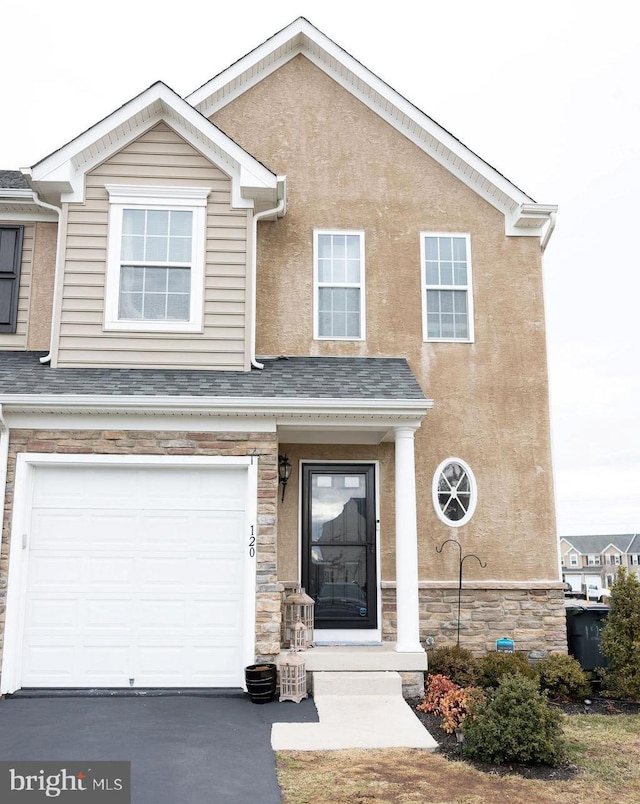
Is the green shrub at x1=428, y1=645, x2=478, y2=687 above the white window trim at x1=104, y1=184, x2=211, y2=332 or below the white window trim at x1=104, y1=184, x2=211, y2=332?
below

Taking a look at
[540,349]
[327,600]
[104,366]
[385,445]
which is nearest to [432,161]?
[540,349]

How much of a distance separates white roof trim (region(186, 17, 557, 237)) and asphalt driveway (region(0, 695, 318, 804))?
745cm

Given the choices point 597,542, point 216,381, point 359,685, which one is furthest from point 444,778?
Result: point 597,542

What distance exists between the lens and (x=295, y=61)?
10789 millimetres

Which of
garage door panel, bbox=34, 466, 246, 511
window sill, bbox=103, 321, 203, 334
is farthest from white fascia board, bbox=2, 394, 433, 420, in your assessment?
window sill, bbox=103, 321, 203, 334

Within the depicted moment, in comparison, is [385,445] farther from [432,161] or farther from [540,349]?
[432,161]

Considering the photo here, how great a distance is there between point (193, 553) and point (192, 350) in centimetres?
259

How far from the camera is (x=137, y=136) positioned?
30.8 feet

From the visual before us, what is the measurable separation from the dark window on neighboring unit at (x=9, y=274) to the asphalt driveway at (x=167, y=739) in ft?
16.5

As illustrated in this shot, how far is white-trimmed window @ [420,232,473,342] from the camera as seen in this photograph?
A: 1036 centimetres

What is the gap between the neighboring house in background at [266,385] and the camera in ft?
26.2

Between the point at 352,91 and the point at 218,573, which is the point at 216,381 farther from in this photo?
the point at 352,91

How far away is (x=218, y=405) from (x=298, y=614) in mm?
2849

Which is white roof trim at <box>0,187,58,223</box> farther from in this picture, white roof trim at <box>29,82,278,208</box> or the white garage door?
the white garage door
